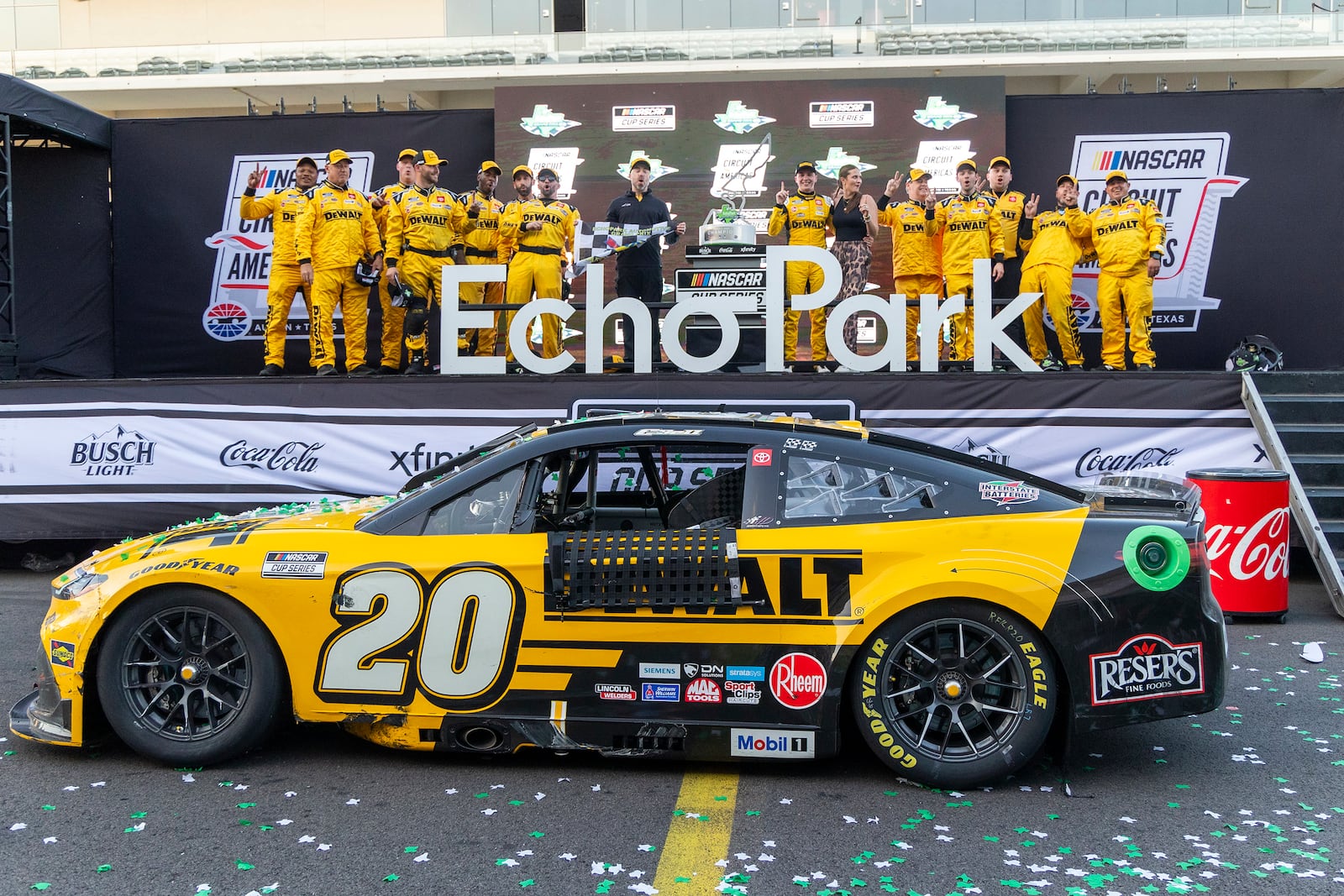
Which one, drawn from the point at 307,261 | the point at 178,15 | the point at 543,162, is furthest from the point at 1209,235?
the point at 178,15

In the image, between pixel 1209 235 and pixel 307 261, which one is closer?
pixel 307 261

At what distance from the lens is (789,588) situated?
13.5ft

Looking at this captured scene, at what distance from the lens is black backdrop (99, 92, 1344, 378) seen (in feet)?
39.2

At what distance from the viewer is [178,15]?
92.7ft

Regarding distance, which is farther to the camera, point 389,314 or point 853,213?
point 389,314

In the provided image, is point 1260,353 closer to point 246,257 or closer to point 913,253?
point 913,253

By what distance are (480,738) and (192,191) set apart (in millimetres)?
10845

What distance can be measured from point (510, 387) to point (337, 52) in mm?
21334

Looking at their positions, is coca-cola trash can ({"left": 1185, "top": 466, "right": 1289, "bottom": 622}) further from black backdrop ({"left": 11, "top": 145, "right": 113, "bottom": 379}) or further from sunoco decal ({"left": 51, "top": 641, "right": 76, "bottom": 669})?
black backdrop ({"left": 11, "top": 145, "right": 113, "bottom": 379})

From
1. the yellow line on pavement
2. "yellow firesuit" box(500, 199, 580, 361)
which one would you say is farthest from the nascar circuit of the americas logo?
the yellow line on pavement

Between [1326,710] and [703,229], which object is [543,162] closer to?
[703,229]

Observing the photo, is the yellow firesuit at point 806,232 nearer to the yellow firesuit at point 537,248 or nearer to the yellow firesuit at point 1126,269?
the yellow firesuit at point 537,248

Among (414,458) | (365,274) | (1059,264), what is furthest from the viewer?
(1059,264)

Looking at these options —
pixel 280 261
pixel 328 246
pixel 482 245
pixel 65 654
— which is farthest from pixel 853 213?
pixel 65 654
